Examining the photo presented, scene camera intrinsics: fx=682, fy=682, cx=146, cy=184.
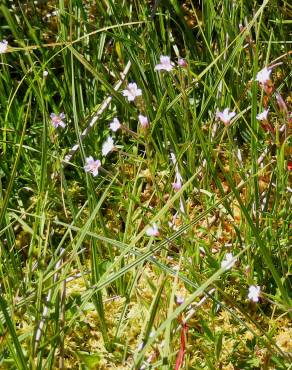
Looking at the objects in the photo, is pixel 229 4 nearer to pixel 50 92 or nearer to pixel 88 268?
pixel 50 92

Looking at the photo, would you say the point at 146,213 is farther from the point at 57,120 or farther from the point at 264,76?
the point at 264,76

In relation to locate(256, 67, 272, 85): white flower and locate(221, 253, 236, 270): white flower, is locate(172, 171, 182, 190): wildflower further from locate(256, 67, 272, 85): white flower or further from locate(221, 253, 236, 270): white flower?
locate(256, 67, 272, 85): white flower

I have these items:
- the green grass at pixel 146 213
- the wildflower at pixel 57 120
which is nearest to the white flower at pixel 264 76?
the green grass at pixel 146 213

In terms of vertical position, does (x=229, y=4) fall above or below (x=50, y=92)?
above

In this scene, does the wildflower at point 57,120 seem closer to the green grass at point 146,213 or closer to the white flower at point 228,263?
the green grass at point 146,213

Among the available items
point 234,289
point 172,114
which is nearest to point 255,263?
point 234,289

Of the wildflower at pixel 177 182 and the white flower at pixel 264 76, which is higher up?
the white flower at pixel 264 76

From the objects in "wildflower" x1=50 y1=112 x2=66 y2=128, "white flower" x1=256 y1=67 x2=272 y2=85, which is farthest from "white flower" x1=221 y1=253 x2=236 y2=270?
"wildflower" x1=50 y1=112 x2=66 y2=128

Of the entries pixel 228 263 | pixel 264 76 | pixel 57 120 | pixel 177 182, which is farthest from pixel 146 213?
pixel 228 263
